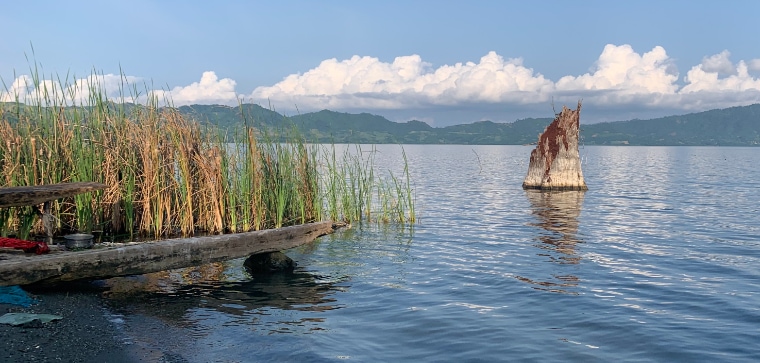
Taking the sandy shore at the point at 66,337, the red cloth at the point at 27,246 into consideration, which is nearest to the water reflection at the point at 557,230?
the sandy shore at the point at 66,337

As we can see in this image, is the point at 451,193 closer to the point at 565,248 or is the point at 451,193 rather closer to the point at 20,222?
the point at 565,248

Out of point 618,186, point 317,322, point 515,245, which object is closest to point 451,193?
point 618,186

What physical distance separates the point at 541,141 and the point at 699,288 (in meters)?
19.3

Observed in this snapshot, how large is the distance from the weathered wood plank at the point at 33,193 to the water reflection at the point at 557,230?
800 cm

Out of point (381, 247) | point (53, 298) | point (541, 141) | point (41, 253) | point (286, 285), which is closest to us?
point (53, 298)

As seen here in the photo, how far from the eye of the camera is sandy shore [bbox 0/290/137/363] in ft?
20.4

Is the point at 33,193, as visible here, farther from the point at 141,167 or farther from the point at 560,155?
the point at 560,155

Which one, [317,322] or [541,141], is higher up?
[541,141]

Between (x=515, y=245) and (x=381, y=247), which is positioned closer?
(x=381, y=247)

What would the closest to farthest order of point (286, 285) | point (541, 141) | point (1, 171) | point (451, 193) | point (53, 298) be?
point (53, 298)
point (286, 285)
point (1, 171)
point (541, 141)
point (451, 193)

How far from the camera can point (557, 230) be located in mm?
19953

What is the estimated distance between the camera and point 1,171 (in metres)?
12.5

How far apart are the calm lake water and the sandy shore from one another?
0.31m

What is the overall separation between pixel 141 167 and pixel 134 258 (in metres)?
4.93
